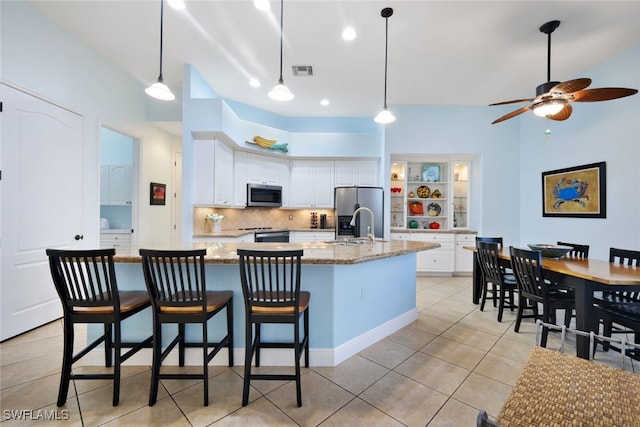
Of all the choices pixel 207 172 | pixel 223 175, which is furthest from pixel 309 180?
pixel 207 172

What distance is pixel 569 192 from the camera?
3.98 meters

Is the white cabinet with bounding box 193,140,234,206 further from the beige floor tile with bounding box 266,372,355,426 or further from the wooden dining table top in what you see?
the wooden dining table top

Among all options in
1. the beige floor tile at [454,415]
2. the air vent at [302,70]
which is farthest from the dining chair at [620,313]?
the air vent at [302,70]

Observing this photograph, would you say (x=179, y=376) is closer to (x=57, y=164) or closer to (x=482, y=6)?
(x=57, y=164)

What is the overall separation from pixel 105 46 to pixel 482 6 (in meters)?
4.41

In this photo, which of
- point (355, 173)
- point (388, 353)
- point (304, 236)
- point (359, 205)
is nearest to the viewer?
point (388, 353)

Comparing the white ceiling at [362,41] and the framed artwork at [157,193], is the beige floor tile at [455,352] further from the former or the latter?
the framed artwork at [157,193]

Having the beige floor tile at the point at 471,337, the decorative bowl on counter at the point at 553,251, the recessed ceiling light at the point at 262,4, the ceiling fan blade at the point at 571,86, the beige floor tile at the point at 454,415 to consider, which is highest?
the recessed ceiling light at the point at 262,4

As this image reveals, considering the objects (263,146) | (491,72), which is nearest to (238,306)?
(263,146)

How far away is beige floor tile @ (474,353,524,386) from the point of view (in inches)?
77.9

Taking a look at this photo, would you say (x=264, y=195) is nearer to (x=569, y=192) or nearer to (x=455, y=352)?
(x=455, y=352)

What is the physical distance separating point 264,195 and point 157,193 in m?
1.93

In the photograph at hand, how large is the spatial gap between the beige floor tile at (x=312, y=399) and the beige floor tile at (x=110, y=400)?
2.67ft

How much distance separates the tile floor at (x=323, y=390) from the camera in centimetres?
158
